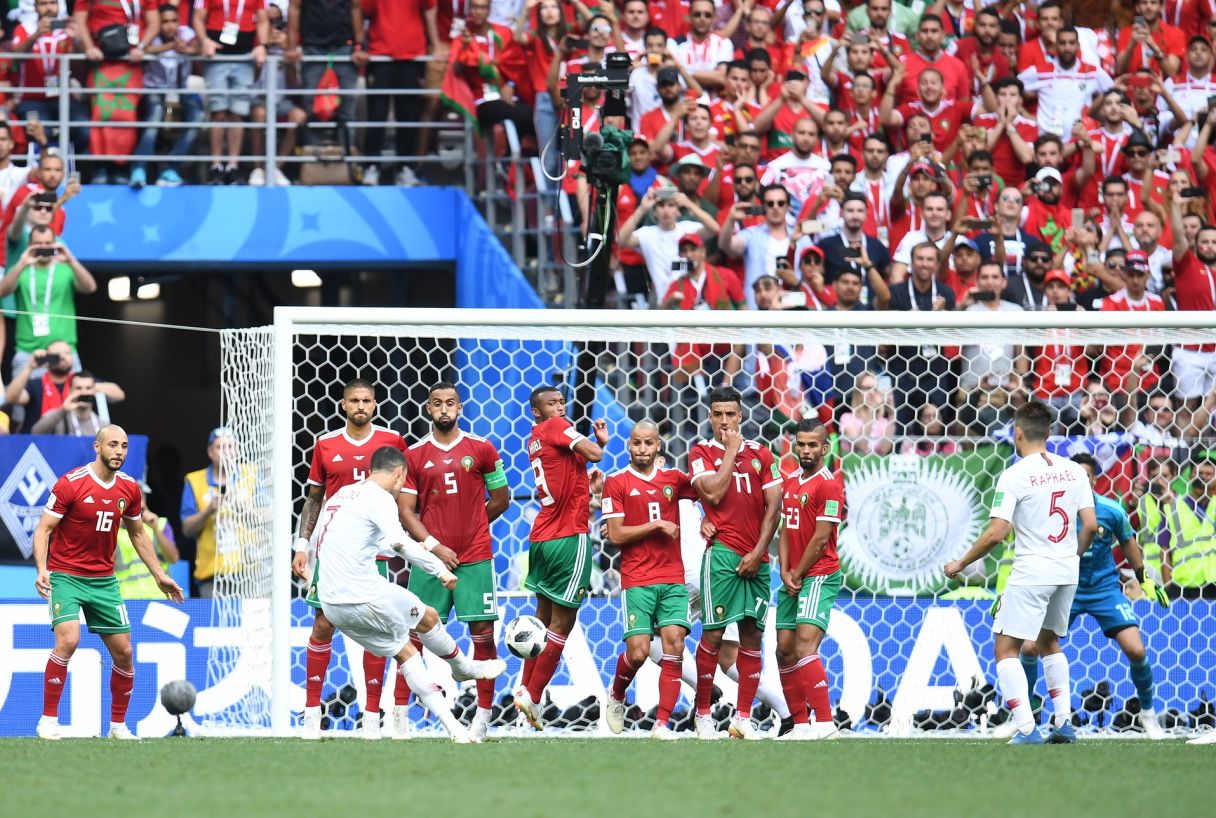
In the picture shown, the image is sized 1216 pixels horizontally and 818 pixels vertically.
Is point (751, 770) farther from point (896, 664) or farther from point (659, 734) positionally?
point (896, 664)

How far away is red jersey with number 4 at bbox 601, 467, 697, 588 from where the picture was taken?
10516 mm

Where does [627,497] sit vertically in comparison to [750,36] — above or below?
below

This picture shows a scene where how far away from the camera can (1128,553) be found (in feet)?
33.4

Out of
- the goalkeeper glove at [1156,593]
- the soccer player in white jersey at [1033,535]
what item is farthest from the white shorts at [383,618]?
the goalkeeper glove at [1156,593]

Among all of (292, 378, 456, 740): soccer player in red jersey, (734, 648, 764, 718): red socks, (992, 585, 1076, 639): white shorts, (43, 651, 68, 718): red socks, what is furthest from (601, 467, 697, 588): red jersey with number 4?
(43, 651, 68, 718): red socks

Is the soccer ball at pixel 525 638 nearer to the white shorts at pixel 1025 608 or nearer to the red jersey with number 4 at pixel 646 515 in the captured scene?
the red jersey with number 4 at pixel 646 515

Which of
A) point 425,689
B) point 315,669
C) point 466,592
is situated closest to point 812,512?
point 466,592

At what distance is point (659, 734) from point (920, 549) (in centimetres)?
255

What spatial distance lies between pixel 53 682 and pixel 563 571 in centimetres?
289

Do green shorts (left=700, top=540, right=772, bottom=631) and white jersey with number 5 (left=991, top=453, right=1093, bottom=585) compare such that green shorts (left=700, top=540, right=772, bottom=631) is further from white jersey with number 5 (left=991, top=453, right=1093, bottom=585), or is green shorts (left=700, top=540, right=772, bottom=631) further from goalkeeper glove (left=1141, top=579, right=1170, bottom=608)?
goalkeeper glove (left=1141, top=579, right=1170, bottom=608)

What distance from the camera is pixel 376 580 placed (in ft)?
30.7

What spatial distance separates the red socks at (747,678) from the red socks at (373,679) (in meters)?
1.99

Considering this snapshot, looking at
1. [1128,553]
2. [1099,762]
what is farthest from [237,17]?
[1099,762]

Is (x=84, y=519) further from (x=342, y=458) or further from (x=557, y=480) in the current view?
(x=557, y=480)
